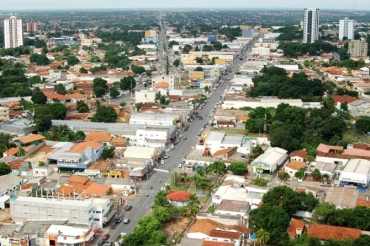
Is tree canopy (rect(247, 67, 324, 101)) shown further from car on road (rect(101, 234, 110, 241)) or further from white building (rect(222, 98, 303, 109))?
car on road (rect(101, 234, 110, 241))

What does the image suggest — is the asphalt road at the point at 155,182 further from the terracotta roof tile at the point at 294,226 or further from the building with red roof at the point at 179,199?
the terracotta roof tile at the point at 294,226

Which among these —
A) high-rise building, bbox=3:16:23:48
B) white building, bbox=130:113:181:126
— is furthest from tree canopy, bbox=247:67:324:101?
high-rise building, bbox=3:16:23:48

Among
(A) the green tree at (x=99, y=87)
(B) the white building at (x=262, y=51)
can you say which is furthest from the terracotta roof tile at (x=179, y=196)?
(B) the white building at (x=262, y=51)

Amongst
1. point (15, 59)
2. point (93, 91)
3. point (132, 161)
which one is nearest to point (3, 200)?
point (132, 161)

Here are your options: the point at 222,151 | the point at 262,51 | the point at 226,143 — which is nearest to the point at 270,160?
the point at 222,151

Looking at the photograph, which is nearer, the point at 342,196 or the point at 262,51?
the point at 342,196

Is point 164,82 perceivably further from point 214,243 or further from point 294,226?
point 214,243
